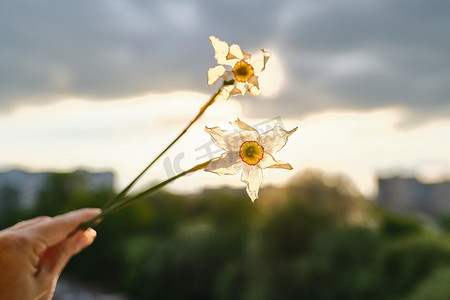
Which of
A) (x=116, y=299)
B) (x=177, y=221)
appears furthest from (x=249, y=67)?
(x=177, y=221)

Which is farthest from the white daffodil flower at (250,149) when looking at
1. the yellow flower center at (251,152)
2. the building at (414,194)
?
the building at (414,194)

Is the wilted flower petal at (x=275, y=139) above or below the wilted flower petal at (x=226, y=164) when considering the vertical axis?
Result: above

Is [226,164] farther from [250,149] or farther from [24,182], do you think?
[24,182]

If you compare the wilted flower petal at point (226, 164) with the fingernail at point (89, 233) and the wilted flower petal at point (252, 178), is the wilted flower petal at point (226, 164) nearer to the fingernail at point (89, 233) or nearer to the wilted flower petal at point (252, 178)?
the wilted flower petal at point (252, 178)

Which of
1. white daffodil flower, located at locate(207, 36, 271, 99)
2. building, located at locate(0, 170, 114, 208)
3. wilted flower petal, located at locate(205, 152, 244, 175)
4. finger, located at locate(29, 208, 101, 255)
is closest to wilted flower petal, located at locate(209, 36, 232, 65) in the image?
white daffodil flower, located at locate(207, 36, 271, 99)

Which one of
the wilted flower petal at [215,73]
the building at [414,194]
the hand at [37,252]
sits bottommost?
the hand at [37,252]

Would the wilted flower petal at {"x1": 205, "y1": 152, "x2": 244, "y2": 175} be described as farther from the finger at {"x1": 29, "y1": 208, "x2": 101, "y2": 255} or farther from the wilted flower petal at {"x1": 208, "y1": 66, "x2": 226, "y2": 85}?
the finger at {"x1": 29, "y1": 208, "x2": 101, "y2": 255}

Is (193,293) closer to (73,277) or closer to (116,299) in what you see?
(116,299)
